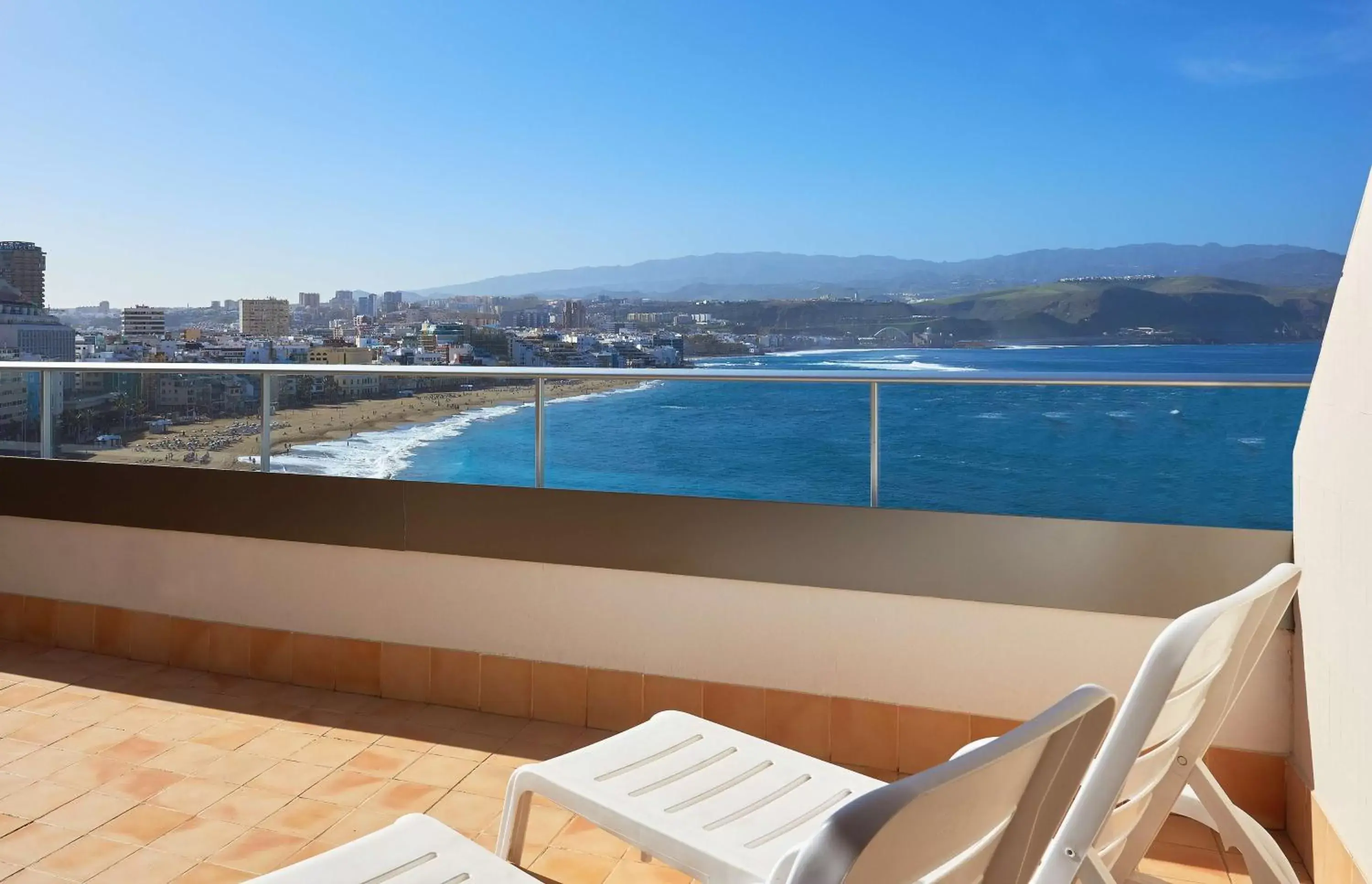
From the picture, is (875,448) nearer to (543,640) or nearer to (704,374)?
(704,374)

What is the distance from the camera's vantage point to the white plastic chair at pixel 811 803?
69cm

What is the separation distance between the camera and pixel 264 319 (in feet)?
45.1

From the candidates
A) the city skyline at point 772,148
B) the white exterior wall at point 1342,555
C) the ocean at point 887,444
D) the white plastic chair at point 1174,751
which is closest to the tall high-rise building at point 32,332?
the ocean at point 887,444

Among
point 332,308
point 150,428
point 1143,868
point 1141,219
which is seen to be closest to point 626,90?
point 332,308

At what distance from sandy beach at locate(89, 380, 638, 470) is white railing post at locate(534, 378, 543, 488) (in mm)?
45

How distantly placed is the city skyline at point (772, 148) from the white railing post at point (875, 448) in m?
20.4

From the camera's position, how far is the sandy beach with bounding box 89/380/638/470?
3232 millimetres

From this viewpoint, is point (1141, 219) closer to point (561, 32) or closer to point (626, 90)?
point (626, 90)

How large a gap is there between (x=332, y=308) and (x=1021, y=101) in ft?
59.9

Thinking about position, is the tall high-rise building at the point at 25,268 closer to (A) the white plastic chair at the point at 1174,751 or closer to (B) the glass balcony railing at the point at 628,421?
(B) the glass balcony railing at the point at 628,421

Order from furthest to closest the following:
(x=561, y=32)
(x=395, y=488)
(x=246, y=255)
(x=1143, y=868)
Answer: (x=246, y=255) → (x=561, y=32) → (x=395, y=488) → (x=1143, y=868)

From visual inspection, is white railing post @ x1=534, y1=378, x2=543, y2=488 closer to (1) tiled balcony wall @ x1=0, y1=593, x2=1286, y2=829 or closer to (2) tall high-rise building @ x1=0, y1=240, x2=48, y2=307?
(1) tiled balcony wall @ x1=0, y1=593, x2=1286, y2=829

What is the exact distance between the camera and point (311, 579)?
3.28 metres

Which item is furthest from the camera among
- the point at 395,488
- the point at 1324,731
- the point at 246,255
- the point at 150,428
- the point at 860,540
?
the point at 246,255
